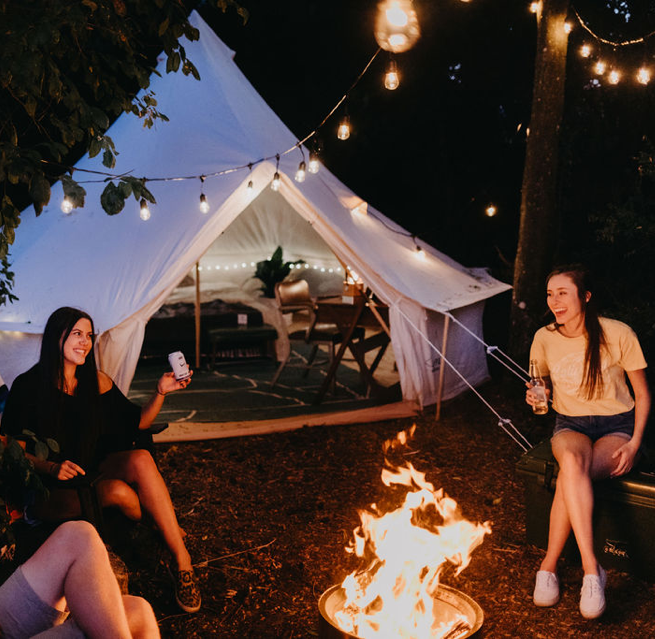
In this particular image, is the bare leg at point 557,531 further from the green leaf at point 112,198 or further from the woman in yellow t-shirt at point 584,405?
the green leaf at point 112,198

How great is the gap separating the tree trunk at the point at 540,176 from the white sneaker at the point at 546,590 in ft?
13.4

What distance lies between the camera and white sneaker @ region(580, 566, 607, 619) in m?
2.83

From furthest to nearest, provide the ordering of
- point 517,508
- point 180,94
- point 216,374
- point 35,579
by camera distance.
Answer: point 216,374, point 180,94, point 517,508, point 35,579

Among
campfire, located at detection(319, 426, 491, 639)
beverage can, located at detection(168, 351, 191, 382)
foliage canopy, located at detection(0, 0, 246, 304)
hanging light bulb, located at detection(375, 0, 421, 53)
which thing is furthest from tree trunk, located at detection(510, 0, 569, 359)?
foliage canopy, located at detection(0, 0, 246, 304)

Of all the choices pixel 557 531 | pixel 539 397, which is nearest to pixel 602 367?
pixel 539 397

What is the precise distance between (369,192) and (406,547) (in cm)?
1168

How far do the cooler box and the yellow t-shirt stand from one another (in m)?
0.30

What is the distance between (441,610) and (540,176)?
551cm

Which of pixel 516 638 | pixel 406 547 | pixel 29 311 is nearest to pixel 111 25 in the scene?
pixel 406 547

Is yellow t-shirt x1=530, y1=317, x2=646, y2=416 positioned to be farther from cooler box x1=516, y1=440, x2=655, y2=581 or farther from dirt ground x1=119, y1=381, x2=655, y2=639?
dirt ground x1=119, y1=381, x2=655, y2=639

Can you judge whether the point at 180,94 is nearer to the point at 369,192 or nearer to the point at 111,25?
the point at 111,25

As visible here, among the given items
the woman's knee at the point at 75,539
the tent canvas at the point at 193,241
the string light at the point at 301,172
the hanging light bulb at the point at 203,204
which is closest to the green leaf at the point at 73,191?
the woman's knee at the point at 75,539

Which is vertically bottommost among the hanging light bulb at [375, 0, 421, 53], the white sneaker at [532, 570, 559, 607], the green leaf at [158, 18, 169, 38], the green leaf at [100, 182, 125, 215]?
the white sneaker at [532, 570, 559, 607]

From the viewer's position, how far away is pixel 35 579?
1.98 metres
